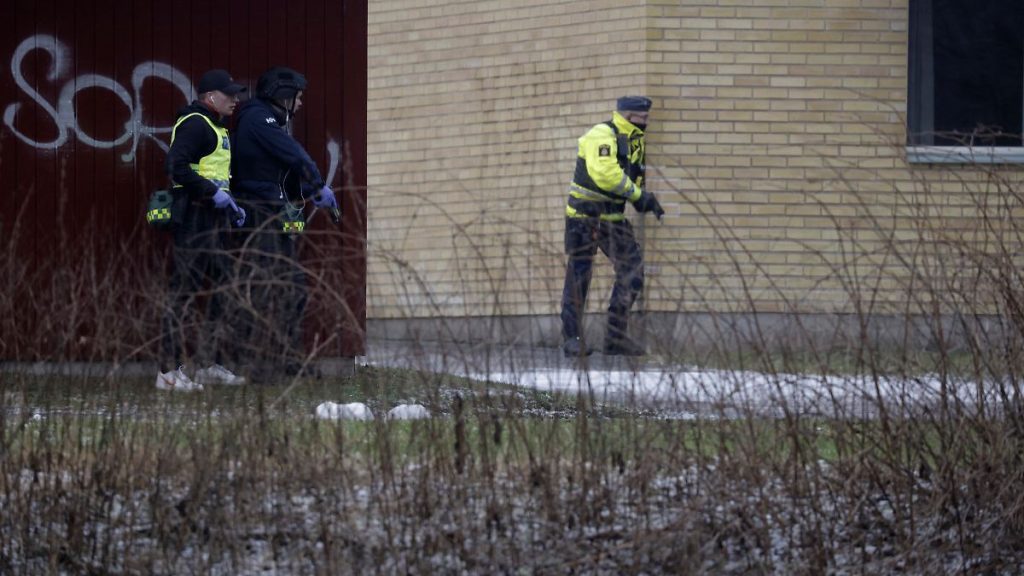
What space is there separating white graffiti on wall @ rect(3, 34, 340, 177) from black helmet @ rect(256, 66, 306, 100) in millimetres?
709

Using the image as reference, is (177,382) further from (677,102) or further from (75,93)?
(677,102)

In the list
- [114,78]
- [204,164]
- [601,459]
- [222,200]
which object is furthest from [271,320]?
[114,78]

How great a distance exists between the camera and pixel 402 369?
616 cm

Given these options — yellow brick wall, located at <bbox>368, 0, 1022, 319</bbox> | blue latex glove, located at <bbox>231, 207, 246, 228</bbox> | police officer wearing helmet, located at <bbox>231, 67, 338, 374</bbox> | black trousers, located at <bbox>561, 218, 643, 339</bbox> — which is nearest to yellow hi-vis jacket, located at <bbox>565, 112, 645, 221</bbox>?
yellow brick wall, located at <bbox>368, 0, 1022, 319</bbox>

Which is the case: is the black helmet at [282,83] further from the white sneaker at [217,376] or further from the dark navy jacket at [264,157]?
the white sneaker at [217,376]

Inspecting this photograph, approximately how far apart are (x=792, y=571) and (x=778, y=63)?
25.2 feet

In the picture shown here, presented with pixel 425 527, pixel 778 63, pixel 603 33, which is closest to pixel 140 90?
pixel 603 33

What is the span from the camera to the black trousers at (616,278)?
20.4 ft

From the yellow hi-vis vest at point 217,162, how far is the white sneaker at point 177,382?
377 centimetres

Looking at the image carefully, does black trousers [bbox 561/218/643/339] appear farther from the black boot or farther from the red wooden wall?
the red wooden wall

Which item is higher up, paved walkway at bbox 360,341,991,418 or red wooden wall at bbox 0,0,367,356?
red wooden wall at bbox 0,0,367,356

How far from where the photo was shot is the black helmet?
10.3 metres

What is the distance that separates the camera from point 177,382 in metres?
6.38

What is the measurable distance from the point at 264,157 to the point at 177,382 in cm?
423
